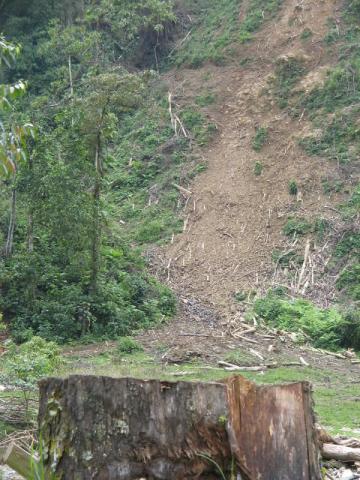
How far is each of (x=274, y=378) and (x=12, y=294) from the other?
6414 mm

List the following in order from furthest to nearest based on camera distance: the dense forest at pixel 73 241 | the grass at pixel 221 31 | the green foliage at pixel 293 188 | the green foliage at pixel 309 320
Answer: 1. the grass at pixel 221 31
2. the green foliage at pixel 293 188
3. the dense forest at pixel 73 241
4. the green foliage at pixel 309 320

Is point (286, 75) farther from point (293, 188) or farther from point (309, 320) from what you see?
point (309, 320)

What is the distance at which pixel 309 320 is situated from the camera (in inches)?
640

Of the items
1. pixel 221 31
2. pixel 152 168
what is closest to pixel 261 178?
pixel 152 168

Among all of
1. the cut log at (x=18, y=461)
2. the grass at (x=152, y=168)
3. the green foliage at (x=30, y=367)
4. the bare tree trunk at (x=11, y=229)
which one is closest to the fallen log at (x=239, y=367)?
the green foliage at (x=30, y=367)

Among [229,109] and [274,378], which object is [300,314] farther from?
[229,109]

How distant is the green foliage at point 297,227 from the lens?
2070 cm

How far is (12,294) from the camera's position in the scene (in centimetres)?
1564

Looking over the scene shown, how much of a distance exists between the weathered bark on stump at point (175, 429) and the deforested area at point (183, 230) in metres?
0.01

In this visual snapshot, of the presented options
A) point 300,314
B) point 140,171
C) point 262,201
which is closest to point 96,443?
point 300,314

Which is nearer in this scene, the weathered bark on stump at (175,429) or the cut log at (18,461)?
the weathered bark on stump at (175,429)

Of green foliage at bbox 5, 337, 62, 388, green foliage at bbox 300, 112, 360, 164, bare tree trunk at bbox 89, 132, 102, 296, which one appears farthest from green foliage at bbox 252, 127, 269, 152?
green foliage at bbox 5, 337, 62, 388

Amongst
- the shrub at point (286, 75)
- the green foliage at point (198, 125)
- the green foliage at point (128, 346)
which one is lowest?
the green foliage at point (128, 346)

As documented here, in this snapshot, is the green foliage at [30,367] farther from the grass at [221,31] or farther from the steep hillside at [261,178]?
the grass at [221,31]
